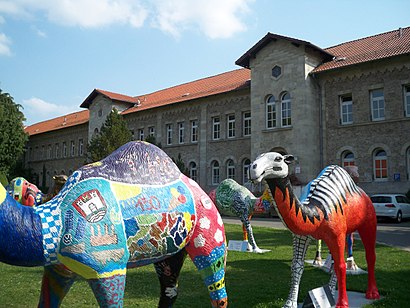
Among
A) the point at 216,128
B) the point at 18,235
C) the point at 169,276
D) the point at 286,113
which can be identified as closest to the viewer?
the point at 18,235

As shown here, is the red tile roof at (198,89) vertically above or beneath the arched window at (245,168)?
above

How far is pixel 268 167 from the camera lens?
4.38m

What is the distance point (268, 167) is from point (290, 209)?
2.23 ft

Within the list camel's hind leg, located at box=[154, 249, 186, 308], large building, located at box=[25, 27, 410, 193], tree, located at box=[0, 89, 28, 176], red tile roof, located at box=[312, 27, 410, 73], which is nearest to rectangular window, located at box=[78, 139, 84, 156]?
tree, located at box=[0, 89, 28, 176]

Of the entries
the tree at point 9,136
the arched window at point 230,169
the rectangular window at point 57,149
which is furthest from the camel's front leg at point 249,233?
the rectangular window at point 57,149

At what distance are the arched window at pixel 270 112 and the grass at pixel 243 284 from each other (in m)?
16.1

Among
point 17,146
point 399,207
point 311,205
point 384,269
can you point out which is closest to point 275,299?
point 311,205

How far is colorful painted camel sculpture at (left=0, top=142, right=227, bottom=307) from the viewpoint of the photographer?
2.59 m

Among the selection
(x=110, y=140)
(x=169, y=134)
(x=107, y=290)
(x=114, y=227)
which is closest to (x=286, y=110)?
(x=110, y=140)

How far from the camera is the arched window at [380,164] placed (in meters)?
22.5

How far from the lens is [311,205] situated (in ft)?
17.3

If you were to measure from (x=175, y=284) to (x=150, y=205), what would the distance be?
1.16m

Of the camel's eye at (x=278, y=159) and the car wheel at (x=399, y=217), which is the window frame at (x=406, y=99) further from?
the camel's eye at (x=278, y=159)

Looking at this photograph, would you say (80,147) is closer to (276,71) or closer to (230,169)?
(230,169)
